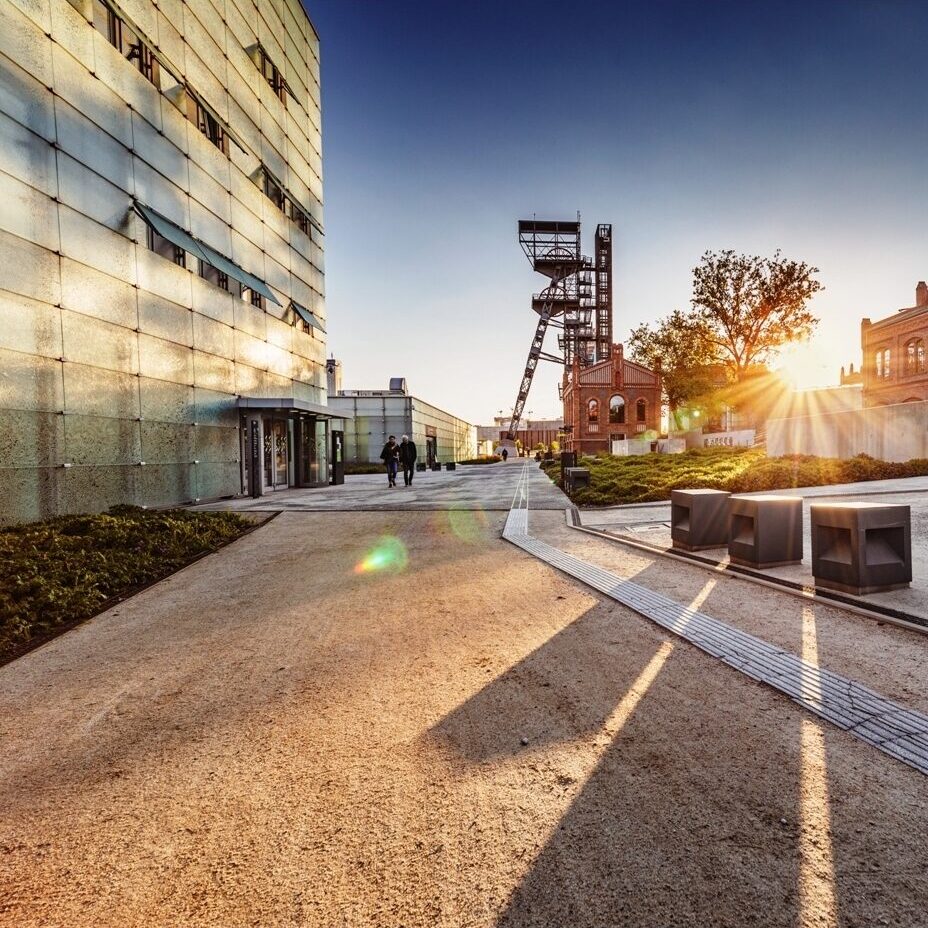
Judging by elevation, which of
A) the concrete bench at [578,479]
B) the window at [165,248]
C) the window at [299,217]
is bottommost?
the concrete bench at [578,479]

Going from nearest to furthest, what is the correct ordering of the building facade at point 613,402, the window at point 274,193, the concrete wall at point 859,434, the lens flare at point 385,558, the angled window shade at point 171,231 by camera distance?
the lens flare at point 385,558
the angled window shade at point 171,231
the concrete wall at point 859,434
the window at point 274,193
the building facade at point 613,402

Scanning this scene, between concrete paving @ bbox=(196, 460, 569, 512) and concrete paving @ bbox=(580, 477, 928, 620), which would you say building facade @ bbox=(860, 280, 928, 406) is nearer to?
concrete paving @ bbox=(580, 477, 928, 620)

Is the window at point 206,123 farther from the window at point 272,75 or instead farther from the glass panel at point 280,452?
the glass panel at point 280,452

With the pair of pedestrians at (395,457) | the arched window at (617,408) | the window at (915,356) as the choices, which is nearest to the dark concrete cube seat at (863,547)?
the pair of pedestrians at (395,457)

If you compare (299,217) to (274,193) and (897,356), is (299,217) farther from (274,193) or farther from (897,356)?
(897,356)

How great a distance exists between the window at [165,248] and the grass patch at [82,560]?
740cm

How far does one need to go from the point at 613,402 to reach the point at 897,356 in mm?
21991

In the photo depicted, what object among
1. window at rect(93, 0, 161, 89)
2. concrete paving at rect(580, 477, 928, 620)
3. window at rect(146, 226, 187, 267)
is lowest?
concrete paving at rect(580, 477, 928, 620)

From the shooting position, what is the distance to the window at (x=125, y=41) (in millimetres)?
11508

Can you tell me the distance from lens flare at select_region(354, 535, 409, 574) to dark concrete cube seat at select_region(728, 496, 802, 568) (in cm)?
416

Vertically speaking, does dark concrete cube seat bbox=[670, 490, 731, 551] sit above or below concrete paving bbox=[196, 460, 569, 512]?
above

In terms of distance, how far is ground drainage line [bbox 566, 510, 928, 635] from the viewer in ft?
13.3

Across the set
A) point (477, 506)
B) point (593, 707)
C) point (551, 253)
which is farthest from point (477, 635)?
point (551, 253)

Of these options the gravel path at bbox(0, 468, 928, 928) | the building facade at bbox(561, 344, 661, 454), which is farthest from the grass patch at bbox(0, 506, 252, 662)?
the building facade at bbox(561, 344, 661, 454)
